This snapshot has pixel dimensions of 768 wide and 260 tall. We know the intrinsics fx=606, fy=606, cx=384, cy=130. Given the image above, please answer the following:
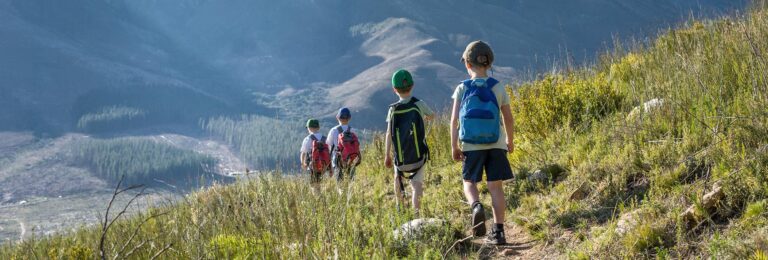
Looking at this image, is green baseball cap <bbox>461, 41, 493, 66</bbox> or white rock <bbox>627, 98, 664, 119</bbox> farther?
white rock <bbox>627, 98, 664, 119</bbox>

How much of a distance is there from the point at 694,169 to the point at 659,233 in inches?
33.9

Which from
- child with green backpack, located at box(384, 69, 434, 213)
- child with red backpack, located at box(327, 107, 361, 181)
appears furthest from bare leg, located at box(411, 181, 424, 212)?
child with red backpack, located at box(327, 107, 361, 181)

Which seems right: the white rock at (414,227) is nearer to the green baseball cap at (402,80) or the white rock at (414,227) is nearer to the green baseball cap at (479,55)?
the green baseball cap at (479,55)

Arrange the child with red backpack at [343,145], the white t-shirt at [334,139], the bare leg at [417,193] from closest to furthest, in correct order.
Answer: the bare leg at [417,193], the child with red backpack at [343,145], the white t-shirt at [334,139]

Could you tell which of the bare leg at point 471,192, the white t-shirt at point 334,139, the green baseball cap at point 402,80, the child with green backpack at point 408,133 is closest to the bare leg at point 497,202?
the bare leg at point 471,192

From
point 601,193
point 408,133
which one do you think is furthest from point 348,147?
point 601,193

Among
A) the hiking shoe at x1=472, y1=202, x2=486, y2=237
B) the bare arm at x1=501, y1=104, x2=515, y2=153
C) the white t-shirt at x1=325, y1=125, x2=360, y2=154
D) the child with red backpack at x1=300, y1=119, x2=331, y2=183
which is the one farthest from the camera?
the child with red backpack at x1=300, y1=119, x2=331, y2=183

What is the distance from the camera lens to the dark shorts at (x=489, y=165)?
14.0ft

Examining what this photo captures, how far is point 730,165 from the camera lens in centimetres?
358

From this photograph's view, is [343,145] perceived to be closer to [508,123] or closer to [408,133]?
[408,133]

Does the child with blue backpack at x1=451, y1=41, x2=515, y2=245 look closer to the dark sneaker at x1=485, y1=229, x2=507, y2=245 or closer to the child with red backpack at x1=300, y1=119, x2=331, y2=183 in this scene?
the dark sneaker at x1=485, y1=229, x2=507, y2=245

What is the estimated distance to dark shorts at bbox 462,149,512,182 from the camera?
4262 mm

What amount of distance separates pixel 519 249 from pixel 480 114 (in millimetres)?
955

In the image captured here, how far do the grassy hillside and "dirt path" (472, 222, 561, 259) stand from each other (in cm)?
7
